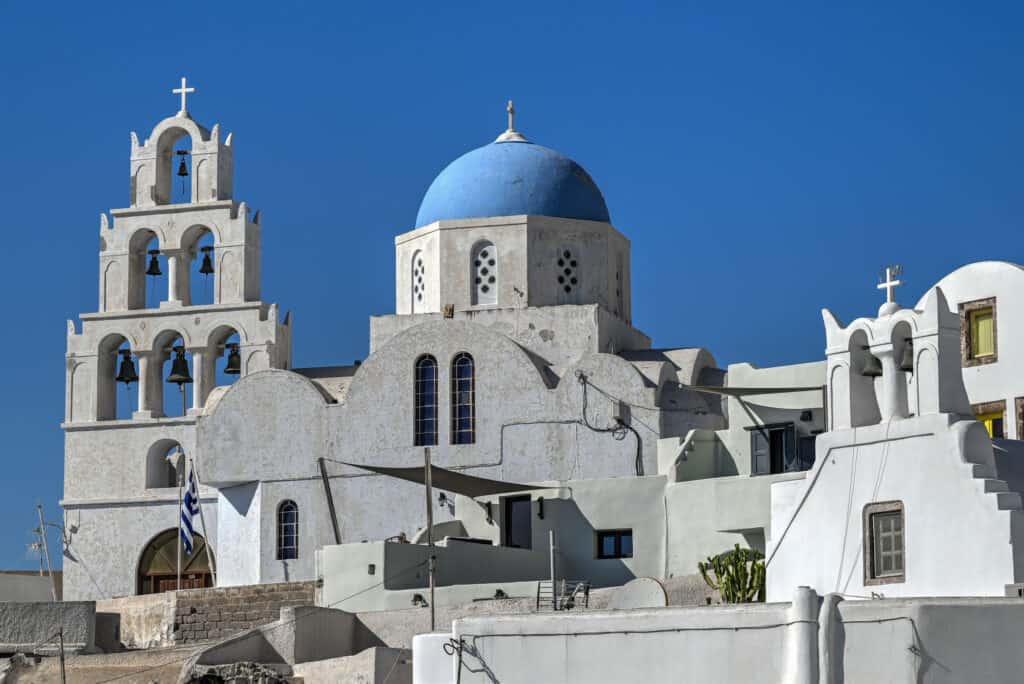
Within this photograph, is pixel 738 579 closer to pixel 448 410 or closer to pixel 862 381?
pixel 862 381

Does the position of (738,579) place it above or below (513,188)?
below

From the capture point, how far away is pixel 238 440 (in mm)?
41531

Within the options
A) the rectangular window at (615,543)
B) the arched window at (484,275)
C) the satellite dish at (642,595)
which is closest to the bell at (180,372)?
the arched window at (484,275)

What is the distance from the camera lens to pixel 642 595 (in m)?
33.1

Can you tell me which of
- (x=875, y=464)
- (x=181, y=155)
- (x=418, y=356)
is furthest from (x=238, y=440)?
(x=875, y=464)

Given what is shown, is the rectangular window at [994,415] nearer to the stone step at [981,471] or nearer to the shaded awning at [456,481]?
the shaded awning at [456,481]

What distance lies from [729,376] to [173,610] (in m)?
10.0

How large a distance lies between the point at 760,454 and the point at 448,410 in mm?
6638

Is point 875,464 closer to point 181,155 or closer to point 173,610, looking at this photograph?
point 173,610

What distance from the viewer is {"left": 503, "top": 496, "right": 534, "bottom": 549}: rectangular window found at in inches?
1553

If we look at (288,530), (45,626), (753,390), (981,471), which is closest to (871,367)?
(981,471)

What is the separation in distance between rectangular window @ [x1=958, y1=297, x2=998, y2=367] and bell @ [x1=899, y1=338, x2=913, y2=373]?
7.27m

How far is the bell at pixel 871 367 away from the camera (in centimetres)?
2628

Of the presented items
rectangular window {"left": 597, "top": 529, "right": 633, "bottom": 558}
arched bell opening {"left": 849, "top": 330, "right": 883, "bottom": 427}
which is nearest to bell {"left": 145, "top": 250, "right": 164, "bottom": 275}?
rectangular window {"left": 597, "top": 529, "right": 633, "bottom": 558}
